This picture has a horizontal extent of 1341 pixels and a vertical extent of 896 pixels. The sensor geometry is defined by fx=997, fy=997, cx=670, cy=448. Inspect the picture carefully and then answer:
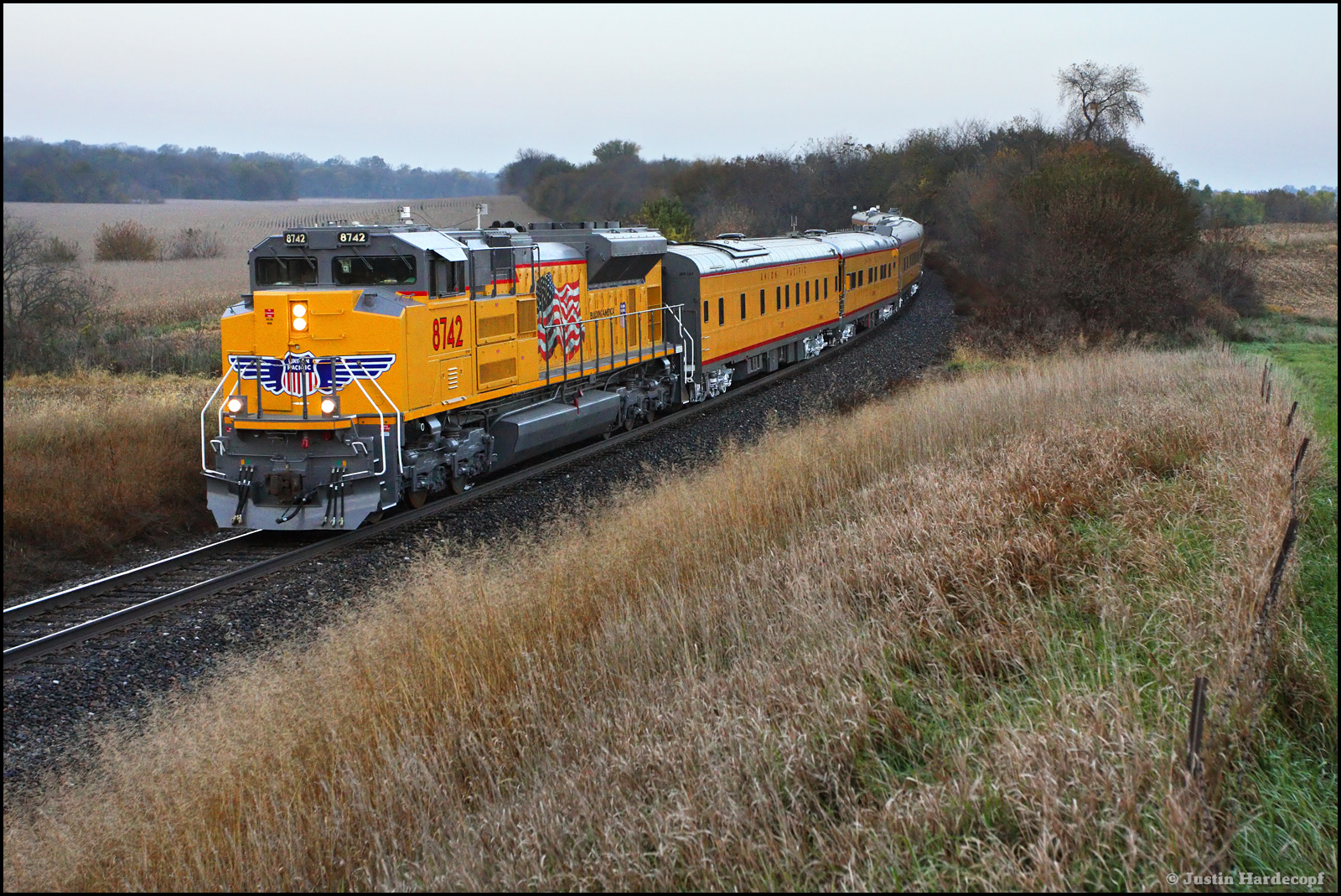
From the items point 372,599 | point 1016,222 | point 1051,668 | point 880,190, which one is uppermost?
point 880,190

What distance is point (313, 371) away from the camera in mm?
10984

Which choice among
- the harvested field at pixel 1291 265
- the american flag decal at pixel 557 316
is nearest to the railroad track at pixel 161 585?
the american flag decal at pixel 557 316

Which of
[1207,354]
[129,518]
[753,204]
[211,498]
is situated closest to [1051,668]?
[211,498]

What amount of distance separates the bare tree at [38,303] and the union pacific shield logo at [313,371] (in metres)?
8.64

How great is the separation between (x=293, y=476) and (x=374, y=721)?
18.3 ft

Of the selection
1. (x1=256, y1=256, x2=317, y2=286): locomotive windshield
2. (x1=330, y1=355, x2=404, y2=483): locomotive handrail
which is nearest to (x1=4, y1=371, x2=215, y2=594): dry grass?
(x1=256, y1=256, x2=317, y2=286): locomotive windshield

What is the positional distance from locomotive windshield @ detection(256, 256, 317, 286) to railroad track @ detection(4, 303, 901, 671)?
2.95m

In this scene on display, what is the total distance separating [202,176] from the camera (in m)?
32.9

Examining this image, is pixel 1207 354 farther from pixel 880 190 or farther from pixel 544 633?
pixel 880 190

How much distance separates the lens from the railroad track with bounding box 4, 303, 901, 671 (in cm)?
841

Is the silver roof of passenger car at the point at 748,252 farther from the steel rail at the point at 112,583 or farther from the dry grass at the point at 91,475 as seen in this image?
the steel rail at the point at 112,583

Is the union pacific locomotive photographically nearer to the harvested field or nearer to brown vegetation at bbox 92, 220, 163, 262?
the harvested field

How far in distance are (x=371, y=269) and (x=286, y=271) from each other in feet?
3.53

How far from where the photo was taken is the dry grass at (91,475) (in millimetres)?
10594
